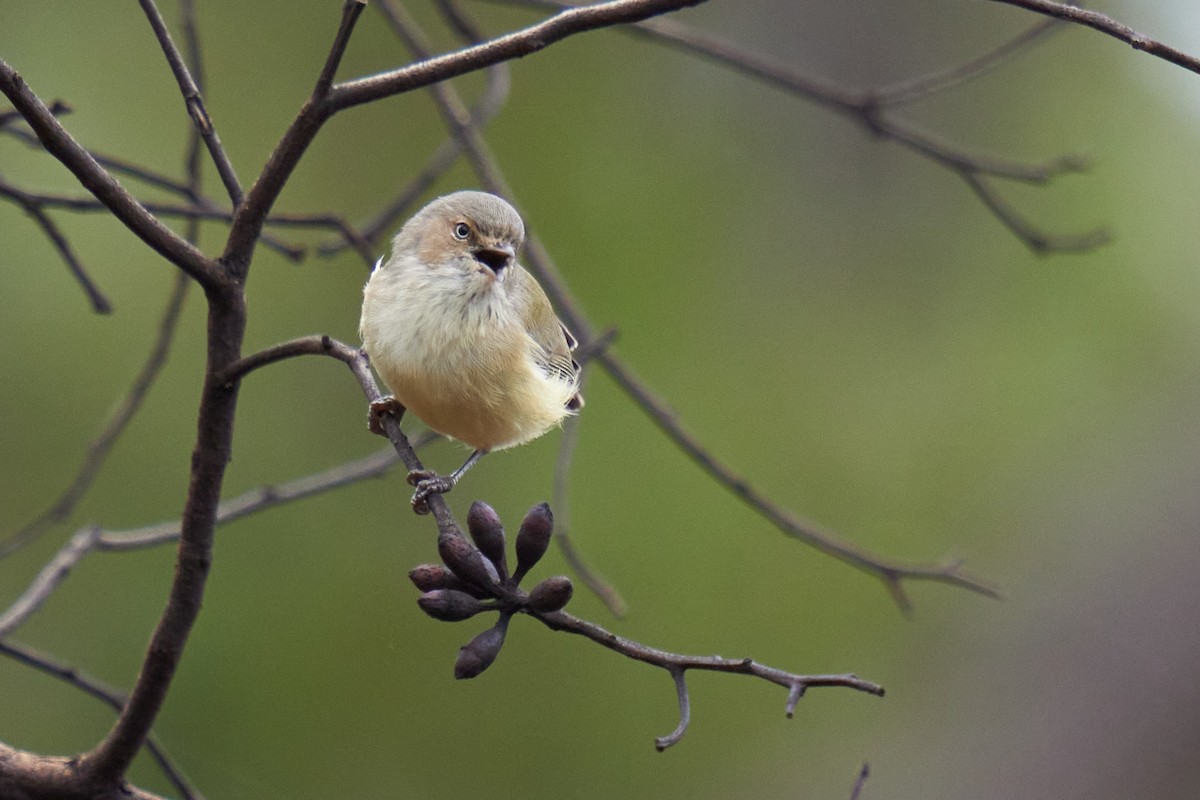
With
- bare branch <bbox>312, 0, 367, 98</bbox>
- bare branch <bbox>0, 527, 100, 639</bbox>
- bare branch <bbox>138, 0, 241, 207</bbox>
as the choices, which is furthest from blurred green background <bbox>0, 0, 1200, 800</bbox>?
bare branch <bbox>312, 0, 367, 98</bbox>

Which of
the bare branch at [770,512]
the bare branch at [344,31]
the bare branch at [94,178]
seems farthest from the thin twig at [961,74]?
the bare branch at [94,178]

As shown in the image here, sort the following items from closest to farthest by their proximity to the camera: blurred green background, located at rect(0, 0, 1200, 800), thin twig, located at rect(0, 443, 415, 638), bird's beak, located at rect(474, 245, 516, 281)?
thin twig, located at rect(0, 443, 415, 638) → bird's beak, located at rect(474, 245, 516, 281) → blurred green background, located at rect(0, 0, 1200, 800)

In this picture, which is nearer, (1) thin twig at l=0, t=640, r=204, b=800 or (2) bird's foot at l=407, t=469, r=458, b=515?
(2) bird's foot at l=407, t=469, r=458, b=515

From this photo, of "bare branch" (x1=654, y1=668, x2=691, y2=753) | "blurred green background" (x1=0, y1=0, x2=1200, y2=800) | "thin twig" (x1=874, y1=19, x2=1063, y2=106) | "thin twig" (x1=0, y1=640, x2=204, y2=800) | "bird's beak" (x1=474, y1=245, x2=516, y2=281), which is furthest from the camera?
"blurred green background" (x1=0, y1=0, x2=1200, y2=800)

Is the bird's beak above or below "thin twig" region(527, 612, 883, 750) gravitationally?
below

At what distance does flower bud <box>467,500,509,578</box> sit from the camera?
1.44 m

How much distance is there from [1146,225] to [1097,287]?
497 millimetres

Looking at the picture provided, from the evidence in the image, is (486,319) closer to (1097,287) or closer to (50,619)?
(50,619)

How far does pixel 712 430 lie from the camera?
19.3 feet

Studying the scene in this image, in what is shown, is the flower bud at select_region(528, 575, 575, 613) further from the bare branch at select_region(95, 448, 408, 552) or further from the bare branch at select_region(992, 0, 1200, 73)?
the bare branch at select_region(95, 448, 408, 552)

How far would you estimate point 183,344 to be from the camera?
5398mm

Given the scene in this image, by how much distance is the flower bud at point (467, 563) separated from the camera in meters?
1.40

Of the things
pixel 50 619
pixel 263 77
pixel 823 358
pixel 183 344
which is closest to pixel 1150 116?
pixel 823 358

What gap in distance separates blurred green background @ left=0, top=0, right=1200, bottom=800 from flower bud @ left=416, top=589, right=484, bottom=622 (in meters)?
3.83
